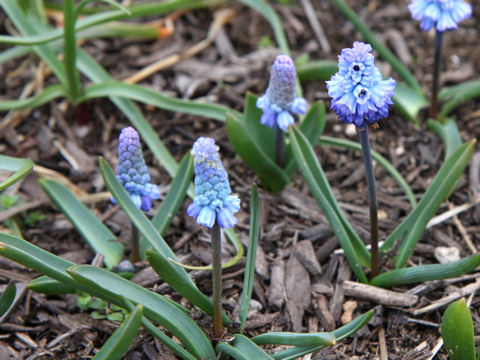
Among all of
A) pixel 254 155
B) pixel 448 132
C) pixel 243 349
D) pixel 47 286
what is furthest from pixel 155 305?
pixel 448 132

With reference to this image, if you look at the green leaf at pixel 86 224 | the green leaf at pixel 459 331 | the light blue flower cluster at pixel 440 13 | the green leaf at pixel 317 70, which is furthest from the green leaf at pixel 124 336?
the green leaf at pixel 317 70

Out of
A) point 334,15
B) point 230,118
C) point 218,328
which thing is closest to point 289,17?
point 334,15

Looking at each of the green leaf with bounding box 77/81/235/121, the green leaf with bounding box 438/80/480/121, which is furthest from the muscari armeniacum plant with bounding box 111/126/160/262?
the green leaf with bounding box 438/80/480/121

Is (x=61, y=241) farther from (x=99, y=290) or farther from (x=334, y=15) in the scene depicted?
(x=334, y=15)

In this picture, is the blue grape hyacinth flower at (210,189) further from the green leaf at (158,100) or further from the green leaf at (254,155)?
the green leaf at (158,100)

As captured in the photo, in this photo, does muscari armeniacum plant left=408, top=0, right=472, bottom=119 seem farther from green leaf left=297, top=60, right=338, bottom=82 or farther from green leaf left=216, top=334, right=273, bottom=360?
green leaf left=216, top=334, right=273, bottom=360
